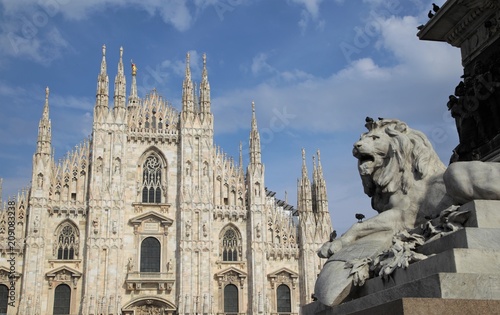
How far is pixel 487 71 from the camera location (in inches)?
269

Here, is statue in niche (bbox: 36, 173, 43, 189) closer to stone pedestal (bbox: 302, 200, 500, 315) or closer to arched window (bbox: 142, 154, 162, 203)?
arched window (bbox: 142, 154, 162, 203)

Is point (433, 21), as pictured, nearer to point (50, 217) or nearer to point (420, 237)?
point (420, 237)

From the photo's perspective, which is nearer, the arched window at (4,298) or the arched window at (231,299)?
the arched window at (4,298)

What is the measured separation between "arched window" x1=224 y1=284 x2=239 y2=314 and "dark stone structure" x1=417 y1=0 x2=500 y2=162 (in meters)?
26.6

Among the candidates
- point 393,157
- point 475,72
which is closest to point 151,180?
point 475,72

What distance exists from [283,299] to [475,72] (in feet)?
90.6

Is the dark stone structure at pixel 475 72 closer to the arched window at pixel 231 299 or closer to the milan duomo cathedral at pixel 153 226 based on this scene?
the milan duomo cathedral at pixel 153 226

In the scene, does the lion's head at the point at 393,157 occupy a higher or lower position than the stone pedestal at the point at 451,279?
higher

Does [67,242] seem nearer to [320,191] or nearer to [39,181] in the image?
[39,181]

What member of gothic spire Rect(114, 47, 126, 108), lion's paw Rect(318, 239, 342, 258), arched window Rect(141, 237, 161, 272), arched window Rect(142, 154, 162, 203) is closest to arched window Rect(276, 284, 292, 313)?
arched window Rect(141, 237, 161, 272)

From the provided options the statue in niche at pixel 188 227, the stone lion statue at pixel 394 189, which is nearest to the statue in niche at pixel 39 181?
the statue in niche at pixel 188 227

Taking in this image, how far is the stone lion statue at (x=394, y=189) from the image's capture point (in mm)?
4484

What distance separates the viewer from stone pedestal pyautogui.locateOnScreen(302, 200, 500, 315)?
3346mm

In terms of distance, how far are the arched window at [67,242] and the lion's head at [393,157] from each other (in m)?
28.1
